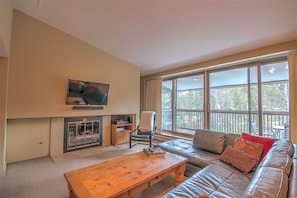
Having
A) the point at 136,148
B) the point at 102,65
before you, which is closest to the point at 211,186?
the point at 136,148

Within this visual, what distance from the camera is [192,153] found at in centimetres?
253

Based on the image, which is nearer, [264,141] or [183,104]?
[264,141]

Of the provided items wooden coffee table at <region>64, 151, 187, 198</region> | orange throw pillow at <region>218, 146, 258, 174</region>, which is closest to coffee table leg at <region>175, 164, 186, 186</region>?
wooden coffee table at <region>64, 151, 187, 198</region>

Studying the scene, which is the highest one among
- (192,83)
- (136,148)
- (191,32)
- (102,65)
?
(191,32)

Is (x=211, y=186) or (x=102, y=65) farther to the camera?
(x=102, y=65)

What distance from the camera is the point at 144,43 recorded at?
11.6 feet

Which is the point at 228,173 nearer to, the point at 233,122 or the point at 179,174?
the point at 179,174

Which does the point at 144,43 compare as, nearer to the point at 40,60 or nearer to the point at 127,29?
the point at 127,29

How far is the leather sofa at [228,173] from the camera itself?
0.98 m

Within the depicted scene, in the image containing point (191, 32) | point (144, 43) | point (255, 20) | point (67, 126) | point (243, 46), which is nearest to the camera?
point (255, 20)

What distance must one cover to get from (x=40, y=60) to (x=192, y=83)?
3.99m

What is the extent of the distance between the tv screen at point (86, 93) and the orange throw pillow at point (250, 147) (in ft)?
10.8

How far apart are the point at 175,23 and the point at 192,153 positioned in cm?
228

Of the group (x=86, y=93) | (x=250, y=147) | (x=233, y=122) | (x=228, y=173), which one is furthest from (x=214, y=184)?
(x=86, y=93)
